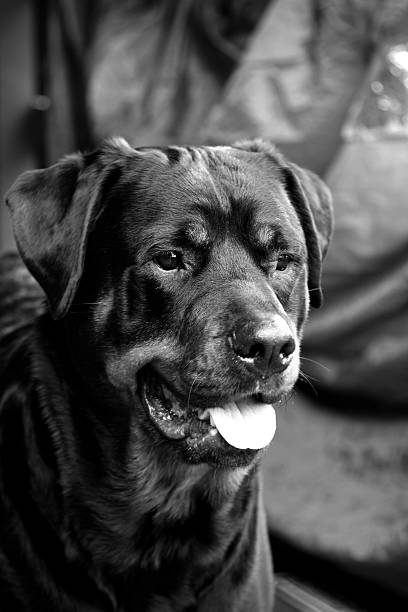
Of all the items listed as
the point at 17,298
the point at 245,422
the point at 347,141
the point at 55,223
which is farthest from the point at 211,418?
the point at 347,141

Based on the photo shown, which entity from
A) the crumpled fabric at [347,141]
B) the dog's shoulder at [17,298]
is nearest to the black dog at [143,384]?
the dog's shoulder at [17,298]

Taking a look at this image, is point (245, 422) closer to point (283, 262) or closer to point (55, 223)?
point (283, 262)

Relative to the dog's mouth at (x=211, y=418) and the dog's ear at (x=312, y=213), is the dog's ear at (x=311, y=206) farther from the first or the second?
the dog's mouth at (x=211, y=418)

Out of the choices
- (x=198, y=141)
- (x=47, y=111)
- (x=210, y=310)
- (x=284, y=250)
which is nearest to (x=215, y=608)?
(x=210, y=310)

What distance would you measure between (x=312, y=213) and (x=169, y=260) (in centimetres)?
56

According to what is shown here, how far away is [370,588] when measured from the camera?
3535 mm

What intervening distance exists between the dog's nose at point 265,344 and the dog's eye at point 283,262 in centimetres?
33

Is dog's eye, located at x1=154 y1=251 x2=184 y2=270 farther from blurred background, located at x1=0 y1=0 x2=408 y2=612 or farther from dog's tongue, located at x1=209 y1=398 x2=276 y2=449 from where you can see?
blurred background, located at x1=0 y1=0 x2=408 y2=612

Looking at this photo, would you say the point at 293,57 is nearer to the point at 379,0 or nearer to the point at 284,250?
the point at 379,0

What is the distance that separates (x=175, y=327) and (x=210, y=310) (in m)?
0.11

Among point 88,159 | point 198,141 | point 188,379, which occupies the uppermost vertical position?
point 88,159

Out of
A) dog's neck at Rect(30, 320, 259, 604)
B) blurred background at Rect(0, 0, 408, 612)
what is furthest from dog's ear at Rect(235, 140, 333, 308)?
blurred background at Rect(0, 0, 408, 612)

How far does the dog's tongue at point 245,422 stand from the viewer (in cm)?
215

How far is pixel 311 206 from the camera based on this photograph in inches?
103
